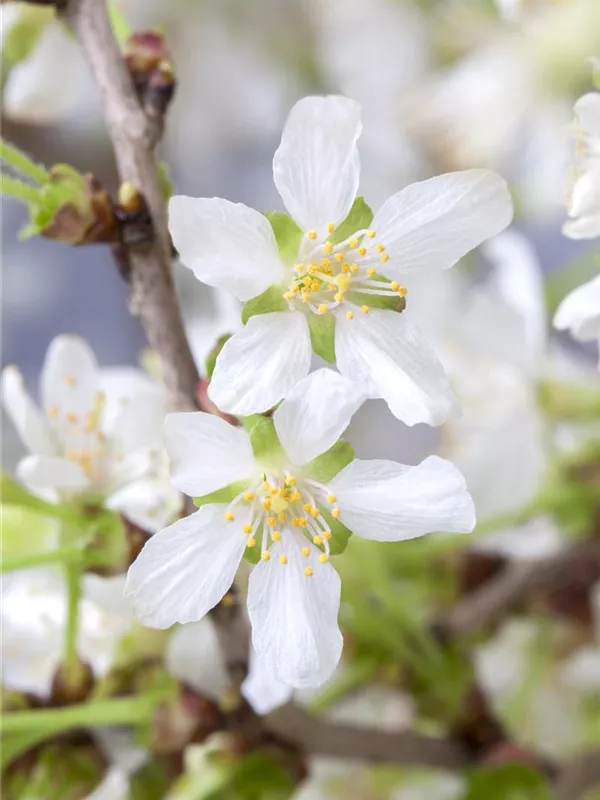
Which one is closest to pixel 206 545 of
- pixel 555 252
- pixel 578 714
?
pixel 578 714

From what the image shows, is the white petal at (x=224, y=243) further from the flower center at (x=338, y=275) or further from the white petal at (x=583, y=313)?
the white petal at (x=583, y=313)

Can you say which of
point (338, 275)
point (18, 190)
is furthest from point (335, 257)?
point (18, 190)

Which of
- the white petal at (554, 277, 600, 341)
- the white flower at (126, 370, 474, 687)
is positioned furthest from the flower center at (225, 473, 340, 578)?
the white petal at (554, 277, 600, 341)

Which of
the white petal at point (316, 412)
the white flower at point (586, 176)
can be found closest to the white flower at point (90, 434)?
the white petal at point (316, 412)

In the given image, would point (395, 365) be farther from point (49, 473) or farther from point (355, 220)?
point (49, 473)

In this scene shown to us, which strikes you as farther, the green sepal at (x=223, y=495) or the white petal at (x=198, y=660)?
the white petal at (x=198, y=660)

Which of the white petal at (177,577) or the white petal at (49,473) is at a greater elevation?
the white petal at (49,473)
